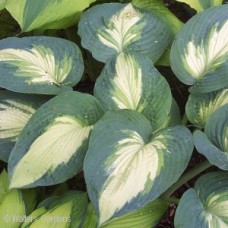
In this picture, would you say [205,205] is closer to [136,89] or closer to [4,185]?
[136,89]

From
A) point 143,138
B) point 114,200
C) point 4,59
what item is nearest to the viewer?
point 114,200

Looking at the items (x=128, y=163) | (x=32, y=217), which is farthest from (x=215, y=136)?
(x=32, y=217)

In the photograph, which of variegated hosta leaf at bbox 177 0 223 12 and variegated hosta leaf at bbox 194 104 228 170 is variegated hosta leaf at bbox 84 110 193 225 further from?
variegated hosta leaf at bbox 177 0 223 12

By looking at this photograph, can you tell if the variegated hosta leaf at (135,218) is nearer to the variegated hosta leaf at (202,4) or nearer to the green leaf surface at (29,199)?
the green leaf surface at (29,199)

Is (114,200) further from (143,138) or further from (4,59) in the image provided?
(4,59)

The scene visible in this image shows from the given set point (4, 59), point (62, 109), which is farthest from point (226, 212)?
point (4, 59)

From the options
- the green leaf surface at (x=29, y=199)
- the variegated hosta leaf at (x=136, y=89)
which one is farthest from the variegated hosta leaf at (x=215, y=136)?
the green leaf surface at (x=29, y=199)
